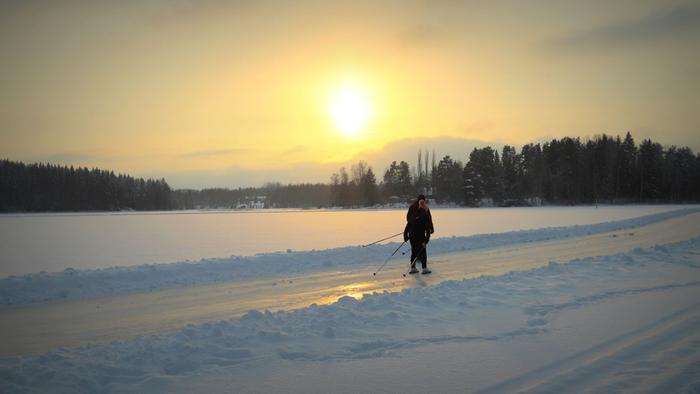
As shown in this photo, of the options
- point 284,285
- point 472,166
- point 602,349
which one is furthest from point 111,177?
point 602,349

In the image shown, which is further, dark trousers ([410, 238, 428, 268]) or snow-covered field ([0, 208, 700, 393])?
dark trousers ([410, 238, 428, 268])


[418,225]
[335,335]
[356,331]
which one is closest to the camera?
[335,335]

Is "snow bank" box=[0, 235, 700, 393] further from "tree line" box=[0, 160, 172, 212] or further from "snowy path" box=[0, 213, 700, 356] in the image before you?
"tree line" box=[0, 160, 172, 212]

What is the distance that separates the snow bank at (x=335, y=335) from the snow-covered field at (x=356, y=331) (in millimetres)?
26

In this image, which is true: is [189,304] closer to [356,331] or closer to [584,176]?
[356,331]

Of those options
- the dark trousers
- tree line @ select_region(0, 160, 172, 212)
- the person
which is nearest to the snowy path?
the dark trousers

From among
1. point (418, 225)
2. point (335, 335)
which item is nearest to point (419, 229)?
point (418, 225)

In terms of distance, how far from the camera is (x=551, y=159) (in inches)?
3893

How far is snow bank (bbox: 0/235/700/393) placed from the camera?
458 cm

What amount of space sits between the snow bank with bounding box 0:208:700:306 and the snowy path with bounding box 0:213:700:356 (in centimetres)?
85

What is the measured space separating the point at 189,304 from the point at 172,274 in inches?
145

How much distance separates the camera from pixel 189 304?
8.70m

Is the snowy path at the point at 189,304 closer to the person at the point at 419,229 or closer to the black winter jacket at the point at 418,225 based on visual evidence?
the person at the point at 419,229

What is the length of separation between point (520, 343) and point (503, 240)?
53.5 feet
